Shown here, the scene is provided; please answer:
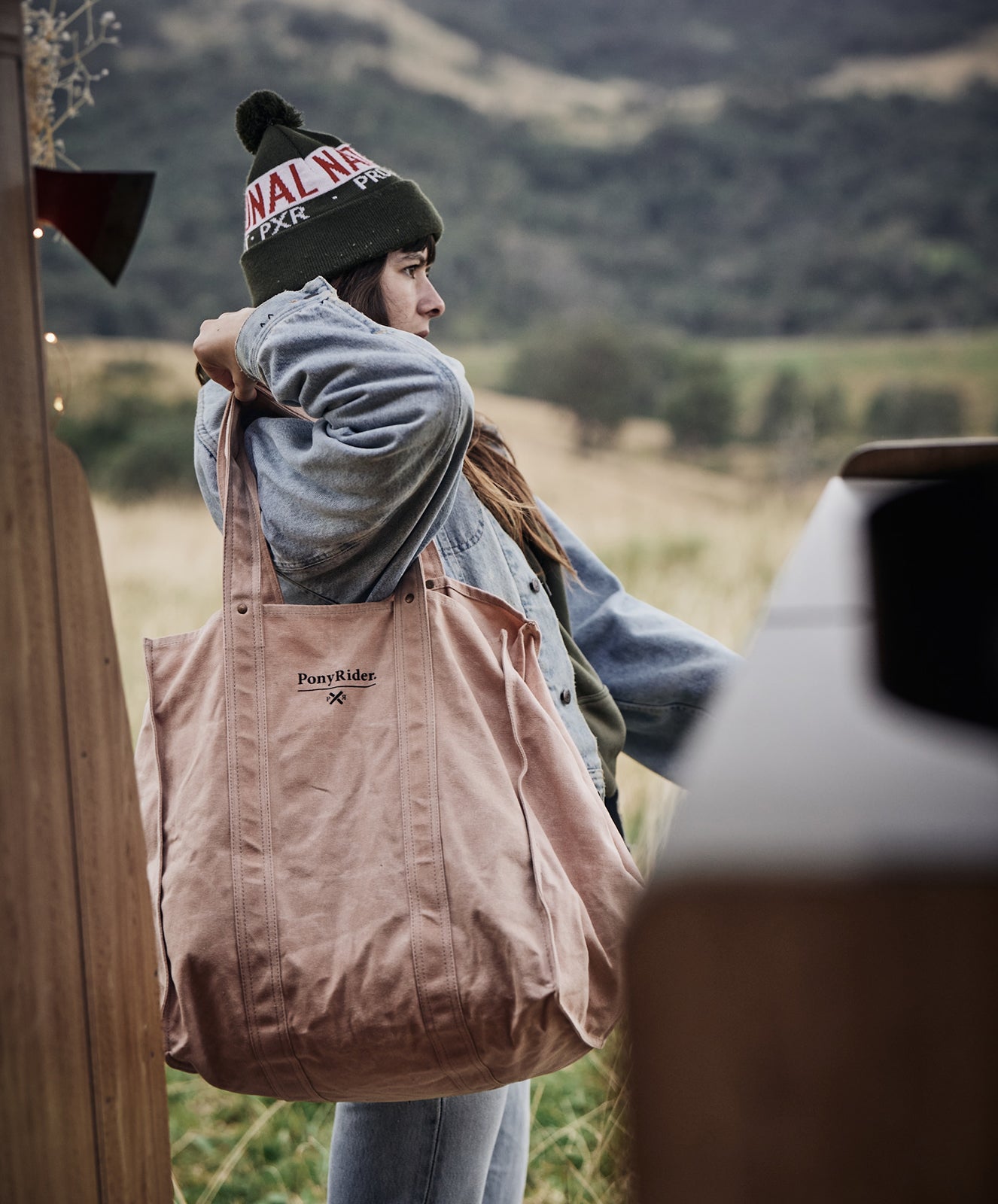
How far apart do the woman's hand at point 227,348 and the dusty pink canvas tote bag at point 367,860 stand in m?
0.13

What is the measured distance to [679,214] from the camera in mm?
33406

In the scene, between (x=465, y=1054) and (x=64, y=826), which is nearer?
(x=64, y=826)

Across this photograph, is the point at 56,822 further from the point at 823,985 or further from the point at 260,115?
the point at 260,115

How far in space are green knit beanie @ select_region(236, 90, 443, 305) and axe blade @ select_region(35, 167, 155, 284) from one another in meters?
0.17

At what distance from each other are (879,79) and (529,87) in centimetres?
1066

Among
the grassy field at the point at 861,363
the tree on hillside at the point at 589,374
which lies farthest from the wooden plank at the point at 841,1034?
the grassy field at the point at 861,363

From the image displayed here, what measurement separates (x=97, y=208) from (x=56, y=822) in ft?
2.21

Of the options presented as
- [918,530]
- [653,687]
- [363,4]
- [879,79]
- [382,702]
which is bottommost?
[653,687]

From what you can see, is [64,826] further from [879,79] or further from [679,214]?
[879,79]

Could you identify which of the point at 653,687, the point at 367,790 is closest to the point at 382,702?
the point at 367,790

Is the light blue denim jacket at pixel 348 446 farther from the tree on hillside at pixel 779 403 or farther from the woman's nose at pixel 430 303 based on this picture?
the tree on hillside at pixel 779 403

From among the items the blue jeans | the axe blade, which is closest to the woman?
the blue jeans

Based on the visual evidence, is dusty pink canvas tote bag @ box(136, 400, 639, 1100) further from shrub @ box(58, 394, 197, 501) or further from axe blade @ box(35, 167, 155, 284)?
shrub @ box(58, 394, 197, 501)

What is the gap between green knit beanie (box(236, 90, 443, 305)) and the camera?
1.34 metres
